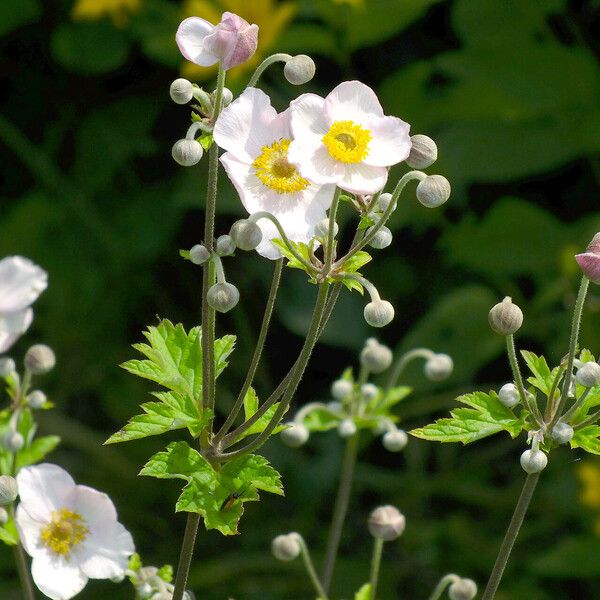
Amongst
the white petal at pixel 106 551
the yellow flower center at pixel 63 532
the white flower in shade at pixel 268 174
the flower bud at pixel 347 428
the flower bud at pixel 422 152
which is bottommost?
the flower bud at pixel 347 428

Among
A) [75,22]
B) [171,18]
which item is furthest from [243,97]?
[75,22]

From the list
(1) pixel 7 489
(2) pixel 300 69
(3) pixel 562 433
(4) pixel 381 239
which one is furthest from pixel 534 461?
(1) pixel 7 489

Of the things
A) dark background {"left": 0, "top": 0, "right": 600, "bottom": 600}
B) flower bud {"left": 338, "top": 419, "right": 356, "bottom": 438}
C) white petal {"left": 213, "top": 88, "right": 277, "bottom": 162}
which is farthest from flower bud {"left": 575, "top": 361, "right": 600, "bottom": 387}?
dark background {"left": 0, "top": 0, "right": 600, "bottom": 600}

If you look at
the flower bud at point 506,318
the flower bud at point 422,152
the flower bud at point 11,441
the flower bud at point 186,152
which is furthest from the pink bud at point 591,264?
the flower bud at point 11,441

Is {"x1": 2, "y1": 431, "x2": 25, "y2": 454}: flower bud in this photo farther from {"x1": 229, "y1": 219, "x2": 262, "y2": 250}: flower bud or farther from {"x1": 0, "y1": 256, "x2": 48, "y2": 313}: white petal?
{"x1": 229, "y1": 219, "x2": 262, "y2": 250}: flower bud

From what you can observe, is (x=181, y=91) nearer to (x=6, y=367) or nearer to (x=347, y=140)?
(x=347, y=140)

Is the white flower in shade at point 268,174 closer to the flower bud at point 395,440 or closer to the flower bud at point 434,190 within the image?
the flower bud at point 434,190
